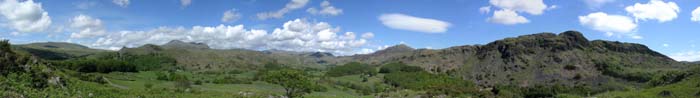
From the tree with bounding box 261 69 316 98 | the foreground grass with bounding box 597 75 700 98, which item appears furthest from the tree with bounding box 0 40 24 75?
the foreground grass with bounding box 597 75 700 98

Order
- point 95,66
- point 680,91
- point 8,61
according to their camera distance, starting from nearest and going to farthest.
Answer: point 8,61 → point 680,91 → point 95,66

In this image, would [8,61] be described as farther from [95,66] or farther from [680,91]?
[95,66]

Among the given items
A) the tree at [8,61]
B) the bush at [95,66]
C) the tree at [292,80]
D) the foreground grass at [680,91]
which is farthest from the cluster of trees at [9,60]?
the bush at [95,66]

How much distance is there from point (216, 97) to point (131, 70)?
131 m

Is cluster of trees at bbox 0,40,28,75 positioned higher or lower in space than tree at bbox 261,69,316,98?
higher

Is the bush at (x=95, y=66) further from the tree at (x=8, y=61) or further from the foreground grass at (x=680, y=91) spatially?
the foreground grass at (x=680, y=91)

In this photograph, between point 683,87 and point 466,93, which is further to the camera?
point 466,93

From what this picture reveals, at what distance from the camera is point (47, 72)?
47781mm

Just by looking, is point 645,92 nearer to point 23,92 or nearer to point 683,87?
point 683,87

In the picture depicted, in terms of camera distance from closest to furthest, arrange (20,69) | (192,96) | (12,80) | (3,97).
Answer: (3,97), (12,80), (20,69), (192,96)

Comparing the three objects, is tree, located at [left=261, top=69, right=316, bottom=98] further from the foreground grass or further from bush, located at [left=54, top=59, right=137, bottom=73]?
bush, located at [left=54, top=59, right=137, bottom=73]

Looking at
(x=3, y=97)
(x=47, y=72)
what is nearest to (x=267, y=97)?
(x=47, y=72)

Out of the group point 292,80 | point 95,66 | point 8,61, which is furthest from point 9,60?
point 95,66

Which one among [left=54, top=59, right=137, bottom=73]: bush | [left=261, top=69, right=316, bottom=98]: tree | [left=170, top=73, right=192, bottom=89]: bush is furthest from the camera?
[left=54, top=59, right=137, bottom=73]: bush
